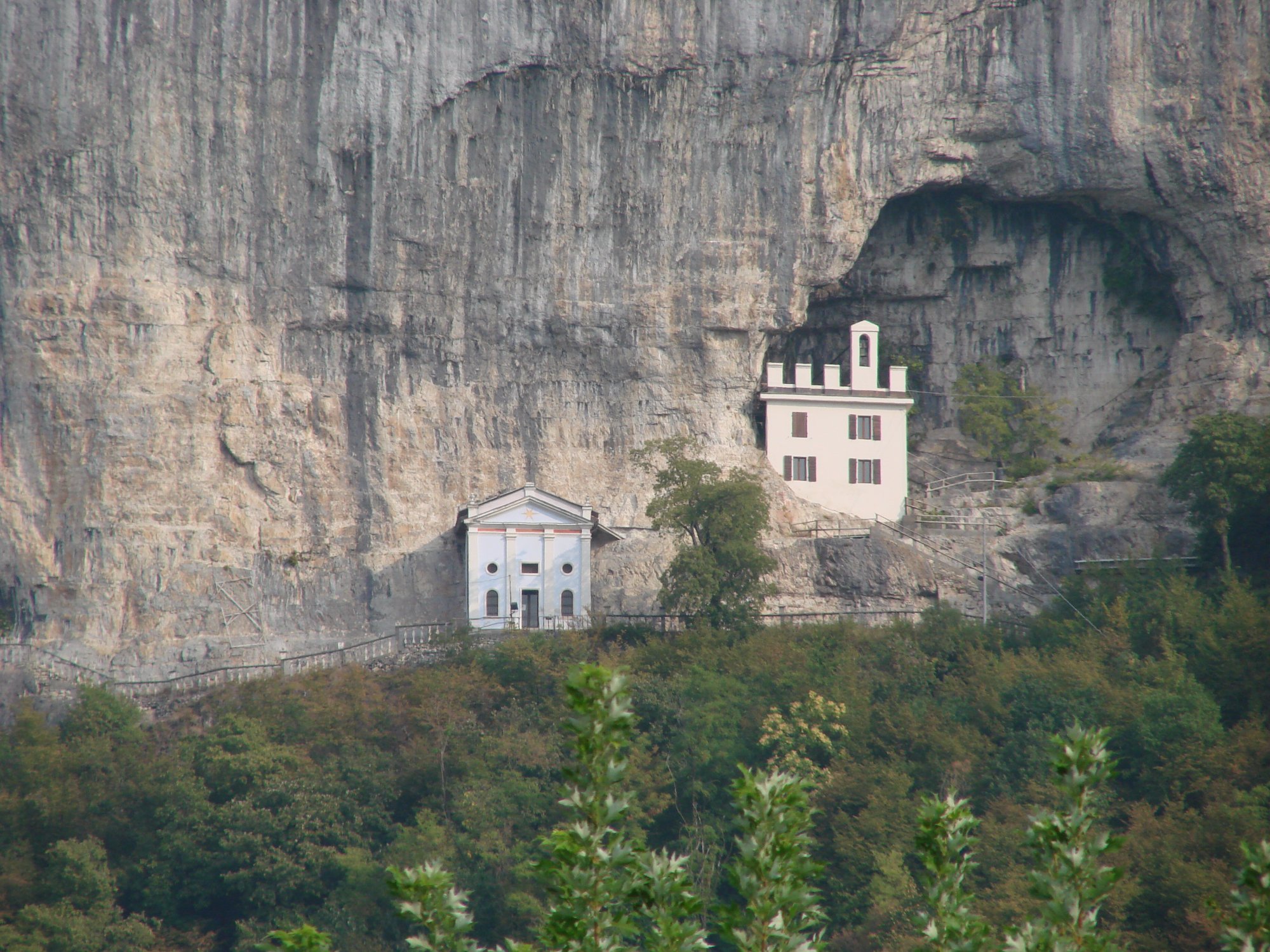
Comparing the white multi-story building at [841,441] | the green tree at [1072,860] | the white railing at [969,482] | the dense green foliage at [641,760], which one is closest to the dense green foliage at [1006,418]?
the white railing at [969,482]

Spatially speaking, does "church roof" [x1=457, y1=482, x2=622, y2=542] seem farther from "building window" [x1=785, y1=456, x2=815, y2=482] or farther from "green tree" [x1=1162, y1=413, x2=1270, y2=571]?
"green tree" [x1=1162, y1=413, x2=1270, y2=571]

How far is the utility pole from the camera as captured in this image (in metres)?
47.3

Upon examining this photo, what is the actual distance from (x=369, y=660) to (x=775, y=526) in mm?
13253

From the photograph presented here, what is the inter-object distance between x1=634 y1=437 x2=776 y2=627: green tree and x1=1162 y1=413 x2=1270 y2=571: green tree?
1197 centimetres

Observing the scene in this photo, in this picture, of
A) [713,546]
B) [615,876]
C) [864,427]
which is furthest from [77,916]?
[864,427]

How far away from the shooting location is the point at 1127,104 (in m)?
55.0

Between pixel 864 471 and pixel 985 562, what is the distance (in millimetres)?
6188

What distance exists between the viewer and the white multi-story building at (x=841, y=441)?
53656 mm

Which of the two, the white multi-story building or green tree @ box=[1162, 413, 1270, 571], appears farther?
the white multi-story building

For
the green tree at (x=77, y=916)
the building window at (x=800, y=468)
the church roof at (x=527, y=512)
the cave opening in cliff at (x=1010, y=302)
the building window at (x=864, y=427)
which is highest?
the cave opening in cliff at (x=1010, y=302)

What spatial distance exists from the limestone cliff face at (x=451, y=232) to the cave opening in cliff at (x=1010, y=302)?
82 cm

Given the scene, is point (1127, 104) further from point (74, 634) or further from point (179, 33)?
point (74, 634)

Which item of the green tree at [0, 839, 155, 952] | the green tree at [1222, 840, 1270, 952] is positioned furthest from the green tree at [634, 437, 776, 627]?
the green tree at [1222, 840, 1270, 952]

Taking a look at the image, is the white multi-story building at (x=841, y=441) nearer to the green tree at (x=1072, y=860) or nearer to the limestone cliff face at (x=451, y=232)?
the limestone cliff face at (x=451, y=232)
